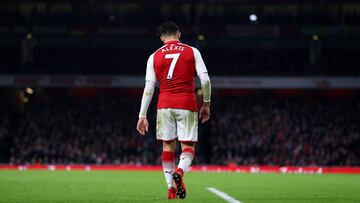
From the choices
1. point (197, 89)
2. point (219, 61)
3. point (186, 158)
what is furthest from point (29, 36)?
point (186, 158)

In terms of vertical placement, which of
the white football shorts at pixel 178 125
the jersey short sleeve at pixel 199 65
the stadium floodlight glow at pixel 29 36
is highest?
the stadium floodlight glow at pixel 29 36

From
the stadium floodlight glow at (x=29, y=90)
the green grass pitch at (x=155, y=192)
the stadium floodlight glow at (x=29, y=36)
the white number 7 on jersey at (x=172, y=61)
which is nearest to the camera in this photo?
the white number 7 on jersey at (x=172, y=61)

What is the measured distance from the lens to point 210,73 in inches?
1550

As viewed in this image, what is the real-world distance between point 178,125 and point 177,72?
0.71 m

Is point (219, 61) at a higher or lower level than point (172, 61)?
higher

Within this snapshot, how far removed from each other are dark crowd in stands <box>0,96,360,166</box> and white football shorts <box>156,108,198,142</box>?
1046 inches

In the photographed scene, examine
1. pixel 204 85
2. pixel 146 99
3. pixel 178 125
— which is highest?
pixel 204 85

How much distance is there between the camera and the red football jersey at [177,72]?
9.30 meters

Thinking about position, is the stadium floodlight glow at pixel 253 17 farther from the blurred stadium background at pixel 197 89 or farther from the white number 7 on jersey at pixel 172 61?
the white number 7 on jersey at pixel 172 61

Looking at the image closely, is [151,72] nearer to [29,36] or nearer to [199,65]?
[199,65]

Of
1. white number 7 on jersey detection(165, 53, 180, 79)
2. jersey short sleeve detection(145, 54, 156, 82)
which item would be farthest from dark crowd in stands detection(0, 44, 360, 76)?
white number 7 on jersey detection(165, 53, 180, 79)

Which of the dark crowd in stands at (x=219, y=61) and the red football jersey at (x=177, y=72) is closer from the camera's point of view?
the red football jersey at (x=177, y=72)

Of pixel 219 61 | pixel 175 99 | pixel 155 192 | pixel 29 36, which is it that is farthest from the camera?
pixel 29 36

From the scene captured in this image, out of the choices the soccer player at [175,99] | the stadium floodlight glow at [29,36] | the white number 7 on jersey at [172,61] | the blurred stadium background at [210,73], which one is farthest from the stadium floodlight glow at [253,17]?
the white number 7 on jersey at [172,61]
